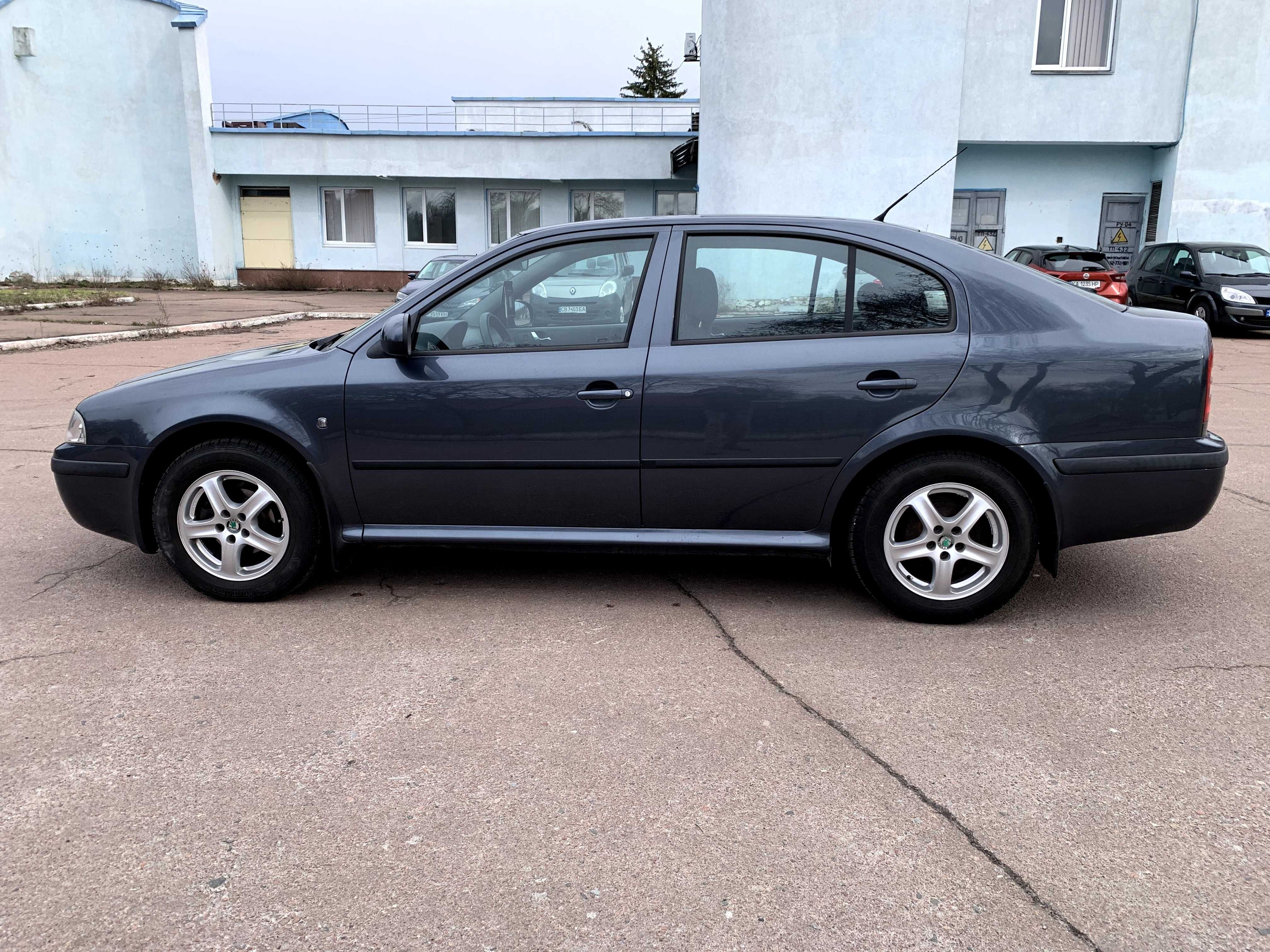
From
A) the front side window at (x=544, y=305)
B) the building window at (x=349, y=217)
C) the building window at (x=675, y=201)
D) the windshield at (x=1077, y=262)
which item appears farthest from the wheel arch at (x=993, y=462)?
the building window at (x=349, y=217)

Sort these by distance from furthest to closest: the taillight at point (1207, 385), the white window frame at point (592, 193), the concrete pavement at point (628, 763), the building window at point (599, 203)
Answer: the building window at point (599, 203)
the white window frame at point (592, 193)
the taillight at point (1207, 385)
the concrete pavement at point (628, 763)

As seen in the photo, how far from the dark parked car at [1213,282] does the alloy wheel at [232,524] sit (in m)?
16.5

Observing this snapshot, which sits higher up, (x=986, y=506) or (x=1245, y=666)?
(x=986, y=506)

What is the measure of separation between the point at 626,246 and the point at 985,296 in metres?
1.46

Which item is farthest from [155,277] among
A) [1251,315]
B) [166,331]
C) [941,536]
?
[941,536]

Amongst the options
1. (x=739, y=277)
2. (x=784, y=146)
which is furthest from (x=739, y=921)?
(x=784, y=146)

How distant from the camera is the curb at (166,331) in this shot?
1416 cm

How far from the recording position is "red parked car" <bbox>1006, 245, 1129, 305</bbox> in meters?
17.0

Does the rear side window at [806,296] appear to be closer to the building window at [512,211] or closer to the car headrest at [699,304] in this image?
the car headrest at [699,304]

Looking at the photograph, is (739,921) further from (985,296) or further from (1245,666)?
(985,296)

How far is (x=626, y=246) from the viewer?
4336mm

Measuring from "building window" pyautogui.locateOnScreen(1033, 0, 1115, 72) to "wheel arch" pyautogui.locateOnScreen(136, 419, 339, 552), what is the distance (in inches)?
A: 836

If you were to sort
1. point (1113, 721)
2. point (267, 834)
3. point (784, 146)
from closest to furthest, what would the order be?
point (267, 834) → point (1113, 721) → point (784, 146)

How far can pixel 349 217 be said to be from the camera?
103ft
